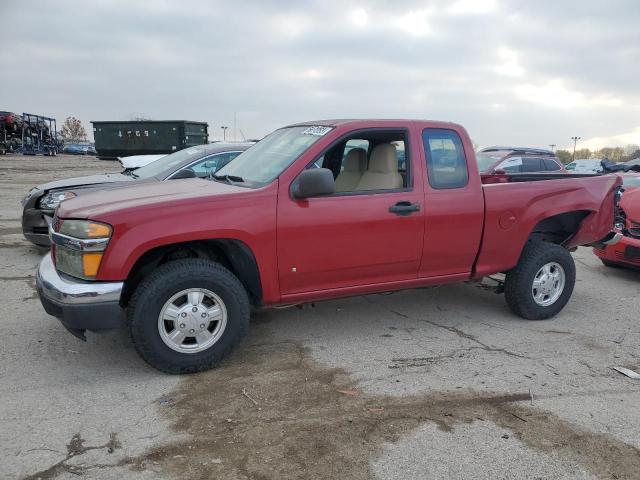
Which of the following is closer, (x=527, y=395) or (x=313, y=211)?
(x=527, y=395)

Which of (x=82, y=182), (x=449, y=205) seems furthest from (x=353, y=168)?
(x=82, y=182)

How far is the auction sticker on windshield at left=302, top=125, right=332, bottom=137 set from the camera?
4.35 meters

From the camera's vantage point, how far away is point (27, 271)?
6.52 m

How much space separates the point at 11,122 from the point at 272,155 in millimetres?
33831

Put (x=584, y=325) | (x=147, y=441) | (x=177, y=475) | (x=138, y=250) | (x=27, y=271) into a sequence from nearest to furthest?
(x=177, y=475)
(x=147, y=441)
(x=138, y=250)
(x=584, y=325)
(x=27, y=271)

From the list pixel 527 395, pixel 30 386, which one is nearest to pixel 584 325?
pixel 527 395

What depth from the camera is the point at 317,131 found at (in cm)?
444

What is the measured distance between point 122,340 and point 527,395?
10.5 ft

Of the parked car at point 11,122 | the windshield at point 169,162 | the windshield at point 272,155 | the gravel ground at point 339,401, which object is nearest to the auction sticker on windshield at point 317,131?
the windshield at point 272,155

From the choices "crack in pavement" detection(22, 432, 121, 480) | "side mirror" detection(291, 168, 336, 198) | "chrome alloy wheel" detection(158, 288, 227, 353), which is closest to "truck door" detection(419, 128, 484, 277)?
"side mirror" detection(291, 168, 336, 198)

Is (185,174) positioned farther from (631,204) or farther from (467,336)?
(631,204)

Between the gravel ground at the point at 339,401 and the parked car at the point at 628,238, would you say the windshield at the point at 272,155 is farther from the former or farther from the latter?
the parked car at the point at 628,238

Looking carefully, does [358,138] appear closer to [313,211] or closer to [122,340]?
[313,211]

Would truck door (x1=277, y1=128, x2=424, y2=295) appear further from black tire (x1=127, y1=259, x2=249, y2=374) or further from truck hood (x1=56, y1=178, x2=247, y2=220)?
truck hood (x1=56, y1=178, x2=247, y2=220)
